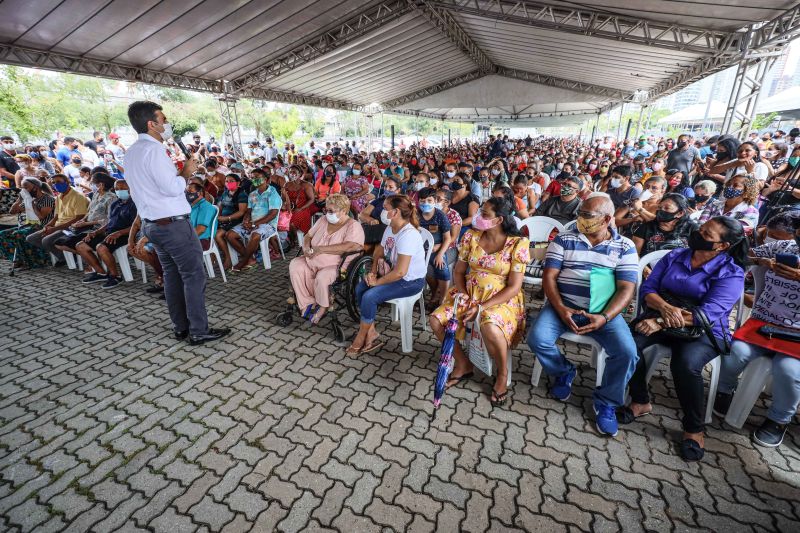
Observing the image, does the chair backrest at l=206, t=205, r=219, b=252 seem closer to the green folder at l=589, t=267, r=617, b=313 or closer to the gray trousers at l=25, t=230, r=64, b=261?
the gray trousers at l=25, t=230, r=64, b=261

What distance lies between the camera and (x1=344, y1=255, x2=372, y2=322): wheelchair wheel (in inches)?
125

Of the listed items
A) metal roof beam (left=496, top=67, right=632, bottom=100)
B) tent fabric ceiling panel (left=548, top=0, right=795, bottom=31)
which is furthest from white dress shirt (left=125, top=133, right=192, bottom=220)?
metal roof beam (left=496, top=67, right=632, bottom=100)

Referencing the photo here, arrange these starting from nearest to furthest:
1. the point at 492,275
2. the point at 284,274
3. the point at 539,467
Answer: the point at 539,467, the point at 492,275, the point at 284,274

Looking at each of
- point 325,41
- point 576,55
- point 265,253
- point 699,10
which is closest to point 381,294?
point 265,253

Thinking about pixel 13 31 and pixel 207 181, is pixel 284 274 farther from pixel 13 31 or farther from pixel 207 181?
pixel 13 31

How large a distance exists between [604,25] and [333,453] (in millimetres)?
9994

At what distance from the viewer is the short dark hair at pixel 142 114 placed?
2586 mm

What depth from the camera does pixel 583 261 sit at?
233 centimetres

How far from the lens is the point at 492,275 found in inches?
98.3

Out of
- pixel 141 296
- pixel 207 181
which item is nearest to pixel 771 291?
pixel 141 296

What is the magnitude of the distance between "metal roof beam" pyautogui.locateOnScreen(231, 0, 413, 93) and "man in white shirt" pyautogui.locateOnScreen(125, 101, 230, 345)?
8.07 m

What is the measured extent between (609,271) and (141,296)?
502 cm

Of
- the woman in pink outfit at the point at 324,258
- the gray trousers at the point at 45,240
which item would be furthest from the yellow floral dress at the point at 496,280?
the gray trousers at the point at 45,240

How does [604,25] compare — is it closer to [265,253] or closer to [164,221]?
[265,253]
